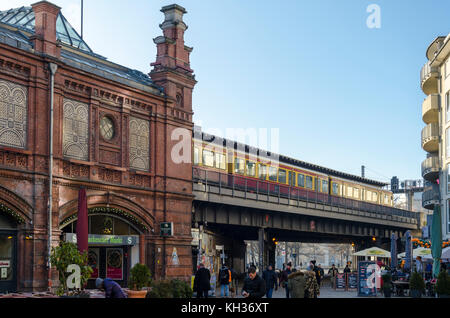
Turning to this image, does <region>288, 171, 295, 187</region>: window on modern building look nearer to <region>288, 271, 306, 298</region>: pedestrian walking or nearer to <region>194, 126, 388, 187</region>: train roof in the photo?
<region>194, 126, 388, 187</region>: train roof

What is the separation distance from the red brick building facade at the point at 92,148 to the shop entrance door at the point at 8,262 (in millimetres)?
38

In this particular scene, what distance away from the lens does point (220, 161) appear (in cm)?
4231

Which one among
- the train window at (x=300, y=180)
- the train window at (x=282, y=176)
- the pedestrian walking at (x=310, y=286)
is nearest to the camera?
the pedestrian walking at (x=310, y=286)

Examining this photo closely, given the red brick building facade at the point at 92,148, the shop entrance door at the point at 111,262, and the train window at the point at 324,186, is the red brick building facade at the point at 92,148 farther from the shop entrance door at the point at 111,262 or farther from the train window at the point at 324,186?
the train window at the point at 324,186

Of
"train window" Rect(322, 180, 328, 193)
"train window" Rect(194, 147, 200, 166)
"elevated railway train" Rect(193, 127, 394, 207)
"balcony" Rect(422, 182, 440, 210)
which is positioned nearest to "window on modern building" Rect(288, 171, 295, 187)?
"elevated railway train" Rect(193, 127, 394, 207)

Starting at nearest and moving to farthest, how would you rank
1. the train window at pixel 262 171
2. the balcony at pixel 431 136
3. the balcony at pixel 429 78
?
the balcony at pixel 429 78 < the train window at pixel 262 171 < the balcony at pixel 431 136

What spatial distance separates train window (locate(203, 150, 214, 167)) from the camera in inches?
1586

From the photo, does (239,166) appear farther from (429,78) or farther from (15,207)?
(15,207)

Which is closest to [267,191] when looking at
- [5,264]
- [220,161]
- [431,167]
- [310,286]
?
[220,161]

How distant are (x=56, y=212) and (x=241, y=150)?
19346mm

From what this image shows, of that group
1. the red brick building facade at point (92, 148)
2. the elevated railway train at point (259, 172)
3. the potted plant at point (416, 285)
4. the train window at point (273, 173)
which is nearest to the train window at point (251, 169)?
the elevated railway train at point (259, 172)

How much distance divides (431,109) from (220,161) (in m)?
14.9

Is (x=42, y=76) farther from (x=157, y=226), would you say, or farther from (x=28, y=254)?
(x=157, y=226)

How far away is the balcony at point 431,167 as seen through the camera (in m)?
48.7
